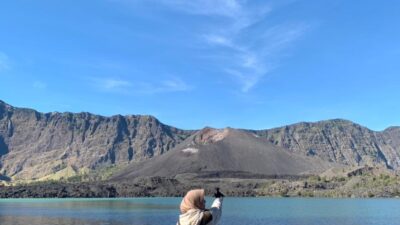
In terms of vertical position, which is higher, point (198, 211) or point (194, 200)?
point (194, 200)

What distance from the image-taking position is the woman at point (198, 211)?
964 centimetres

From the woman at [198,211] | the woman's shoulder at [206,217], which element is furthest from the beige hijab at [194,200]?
the woman's shoulder at [206,217]

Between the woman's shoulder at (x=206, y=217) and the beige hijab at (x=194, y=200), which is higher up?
the beige hijab at (x=194, y=200)

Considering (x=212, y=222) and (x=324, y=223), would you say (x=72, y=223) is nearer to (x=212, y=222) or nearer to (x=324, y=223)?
(x=324, y=223)

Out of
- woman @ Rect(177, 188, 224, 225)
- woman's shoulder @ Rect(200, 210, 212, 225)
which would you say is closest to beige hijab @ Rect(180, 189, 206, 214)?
woman @ Rect(177, 188, 224, 225)

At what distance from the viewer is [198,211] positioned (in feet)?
31.7

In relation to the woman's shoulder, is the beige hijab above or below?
above

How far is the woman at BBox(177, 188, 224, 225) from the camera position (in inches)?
380

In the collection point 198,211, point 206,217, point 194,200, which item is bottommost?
point 206,217

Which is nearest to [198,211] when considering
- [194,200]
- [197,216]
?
[197,216]

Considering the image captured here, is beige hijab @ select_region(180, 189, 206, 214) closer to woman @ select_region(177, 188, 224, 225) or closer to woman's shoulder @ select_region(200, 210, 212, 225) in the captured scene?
woman @ select_region(177, 188, 224, 225)

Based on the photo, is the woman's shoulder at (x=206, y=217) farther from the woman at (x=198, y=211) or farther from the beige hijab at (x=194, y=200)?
the beige hijab at (x=194, y=200)

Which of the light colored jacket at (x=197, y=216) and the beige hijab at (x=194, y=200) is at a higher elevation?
the beige hijab at (x=194, y=200)

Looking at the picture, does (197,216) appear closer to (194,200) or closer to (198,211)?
(198,211)
